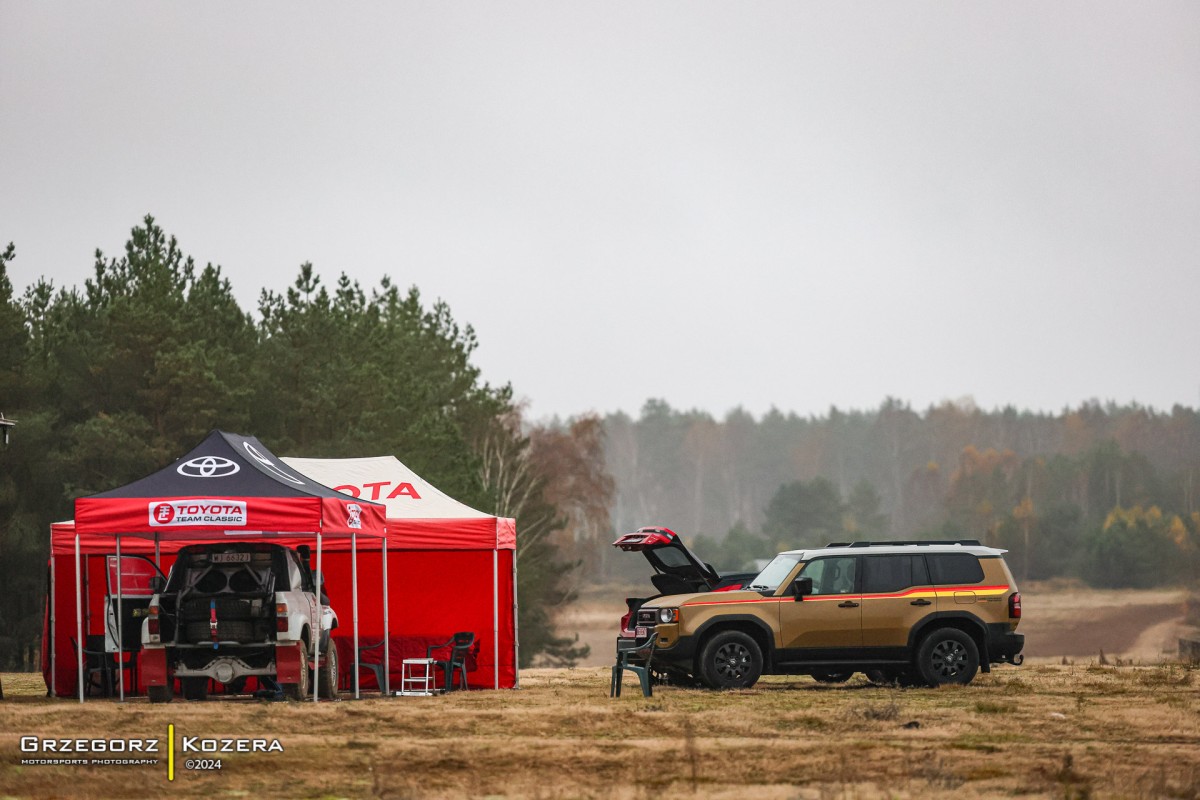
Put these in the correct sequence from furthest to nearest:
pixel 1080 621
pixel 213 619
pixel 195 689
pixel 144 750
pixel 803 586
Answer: pixel 1080 621 → pixel 803 586 → pixel 195 689 → pixel 213 619 → pixel 144 750

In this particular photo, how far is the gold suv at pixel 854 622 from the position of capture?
60.7ft

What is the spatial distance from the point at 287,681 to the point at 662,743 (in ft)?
18.4

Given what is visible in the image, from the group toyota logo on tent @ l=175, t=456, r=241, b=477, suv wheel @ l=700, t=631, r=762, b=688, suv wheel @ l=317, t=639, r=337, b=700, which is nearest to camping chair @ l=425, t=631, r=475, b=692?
suv wheel @ l=317, t=639, r=337, b=700

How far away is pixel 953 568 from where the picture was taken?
61.9 feet

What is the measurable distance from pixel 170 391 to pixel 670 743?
32332 millimetres

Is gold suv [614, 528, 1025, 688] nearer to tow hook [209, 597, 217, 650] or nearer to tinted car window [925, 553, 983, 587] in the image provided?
tinted car window [925, 553, 983, 587]

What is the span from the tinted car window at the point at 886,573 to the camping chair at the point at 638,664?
275 cm

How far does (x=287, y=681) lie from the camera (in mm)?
16688

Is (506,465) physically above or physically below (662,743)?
above

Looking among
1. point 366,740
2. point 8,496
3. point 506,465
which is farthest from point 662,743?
point 506,465

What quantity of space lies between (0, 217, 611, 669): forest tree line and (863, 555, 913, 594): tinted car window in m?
26.8

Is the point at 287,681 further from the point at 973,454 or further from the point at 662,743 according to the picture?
the point at 973,454

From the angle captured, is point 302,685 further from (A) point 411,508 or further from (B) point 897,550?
(B) point 897,550

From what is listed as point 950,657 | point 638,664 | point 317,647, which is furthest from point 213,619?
point 950,657
